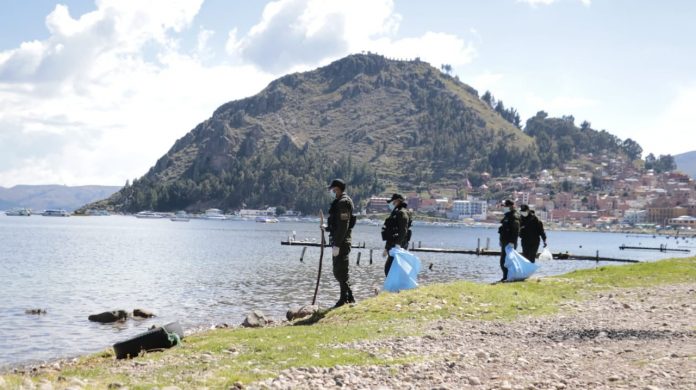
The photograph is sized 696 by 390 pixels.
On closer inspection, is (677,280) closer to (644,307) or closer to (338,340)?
(644,307)

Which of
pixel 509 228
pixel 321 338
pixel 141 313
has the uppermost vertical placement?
pixel 509 228

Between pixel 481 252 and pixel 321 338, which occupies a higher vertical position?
pixel 321 338

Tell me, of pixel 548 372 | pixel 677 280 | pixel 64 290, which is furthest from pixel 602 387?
pixel 64 290

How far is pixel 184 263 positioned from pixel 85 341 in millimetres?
42573

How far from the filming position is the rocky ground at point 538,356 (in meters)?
9.01

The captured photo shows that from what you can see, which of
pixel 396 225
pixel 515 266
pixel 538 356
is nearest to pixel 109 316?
pixel 396 225

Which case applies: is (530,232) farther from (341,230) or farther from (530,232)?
(341,230)

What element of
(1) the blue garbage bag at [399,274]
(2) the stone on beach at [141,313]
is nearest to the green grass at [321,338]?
(1) the blue garbage bag at [399,274]

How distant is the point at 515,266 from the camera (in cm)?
2455

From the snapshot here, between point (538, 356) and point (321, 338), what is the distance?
14.0 feet

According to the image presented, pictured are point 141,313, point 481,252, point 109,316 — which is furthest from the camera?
point 481,252

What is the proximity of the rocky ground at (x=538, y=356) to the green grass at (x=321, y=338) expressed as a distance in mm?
636

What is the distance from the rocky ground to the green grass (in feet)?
2.09

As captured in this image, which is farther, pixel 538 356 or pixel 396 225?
pixel 396 225
